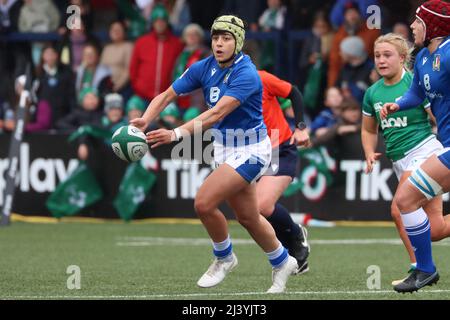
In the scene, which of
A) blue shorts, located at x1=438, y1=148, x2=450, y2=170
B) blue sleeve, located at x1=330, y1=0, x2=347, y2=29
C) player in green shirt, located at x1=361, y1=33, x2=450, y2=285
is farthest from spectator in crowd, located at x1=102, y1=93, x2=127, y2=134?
blue shorts, located at x1=438, y1=148, x2=450, y2=170

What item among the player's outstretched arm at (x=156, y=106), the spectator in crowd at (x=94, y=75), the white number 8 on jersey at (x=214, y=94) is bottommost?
the spectator in crowd at (x=94, y=75)

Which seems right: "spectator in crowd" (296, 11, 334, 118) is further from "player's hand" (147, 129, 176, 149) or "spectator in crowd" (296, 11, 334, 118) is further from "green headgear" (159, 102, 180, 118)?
"player's hand" (147, 129, 176, 149)

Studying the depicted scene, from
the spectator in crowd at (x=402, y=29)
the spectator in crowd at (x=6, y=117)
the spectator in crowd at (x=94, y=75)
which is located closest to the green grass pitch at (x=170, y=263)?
the spectator in crowd at (x=6, y=117)

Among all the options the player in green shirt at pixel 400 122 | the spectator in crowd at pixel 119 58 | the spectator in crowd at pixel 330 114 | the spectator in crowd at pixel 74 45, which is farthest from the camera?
the spectator in crowd at pixel 74 45

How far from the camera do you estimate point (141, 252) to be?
1370 centimetres

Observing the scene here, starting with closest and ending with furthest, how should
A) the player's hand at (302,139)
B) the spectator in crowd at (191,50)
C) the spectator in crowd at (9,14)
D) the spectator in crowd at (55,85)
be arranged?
the player's hand at (302,139), the spectator in crowd at (191,50), the spectator in crowd at (55,85), the spectator in crowd at (9,14)

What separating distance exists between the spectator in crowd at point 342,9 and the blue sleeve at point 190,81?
25.2 ft

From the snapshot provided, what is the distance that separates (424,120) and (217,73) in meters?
2.01

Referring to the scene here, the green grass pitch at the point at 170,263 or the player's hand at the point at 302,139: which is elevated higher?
the player's hand at the point at 302,139

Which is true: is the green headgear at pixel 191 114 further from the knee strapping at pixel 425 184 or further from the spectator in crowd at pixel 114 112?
the knee strapping at pixel 425 184

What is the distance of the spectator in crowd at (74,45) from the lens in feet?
63.6

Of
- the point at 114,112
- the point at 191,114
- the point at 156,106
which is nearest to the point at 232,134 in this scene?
the point at 156,106

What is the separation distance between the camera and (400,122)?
35.3 ft
